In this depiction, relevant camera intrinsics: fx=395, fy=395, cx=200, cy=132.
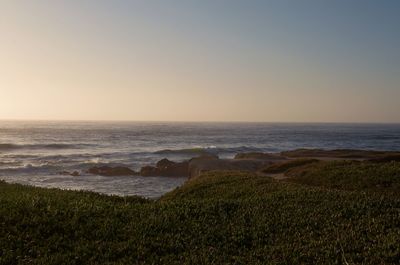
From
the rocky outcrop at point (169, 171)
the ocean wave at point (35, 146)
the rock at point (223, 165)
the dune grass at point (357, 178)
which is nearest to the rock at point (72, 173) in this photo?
the rocky outcrop at point (169, 171)

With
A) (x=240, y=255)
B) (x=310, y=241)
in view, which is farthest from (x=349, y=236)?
(x=240, y=255)

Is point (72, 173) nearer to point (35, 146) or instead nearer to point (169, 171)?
point (169, 171)

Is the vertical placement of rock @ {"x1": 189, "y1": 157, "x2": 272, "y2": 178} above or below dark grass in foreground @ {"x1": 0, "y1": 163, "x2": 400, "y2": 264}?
below

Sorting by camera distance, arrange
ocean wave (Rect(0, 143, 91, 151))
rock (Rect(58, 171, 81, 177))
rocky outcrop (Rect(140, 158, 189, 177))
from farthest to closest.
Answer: ocean wave (Rect(0, 143, 91, 151)), rock (Rect(58, 171, 81, 177)), rocky outcrop (Rect(140, 158, 189, 177))

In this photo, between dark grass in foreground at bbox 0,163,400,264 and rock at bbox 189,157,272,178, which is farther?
rock at bbox 189,157,272,178

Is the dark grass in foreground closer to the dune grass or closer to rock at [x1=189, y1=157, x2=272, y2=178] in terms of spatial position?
the dune grass

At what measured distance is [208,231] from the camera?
13.3m

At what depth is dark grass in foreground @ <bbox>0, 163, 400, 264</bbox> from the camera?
1080cm

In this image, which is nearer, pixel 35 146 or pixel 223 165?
pixel 223 165

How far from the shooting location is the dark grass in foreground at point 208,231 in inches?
425

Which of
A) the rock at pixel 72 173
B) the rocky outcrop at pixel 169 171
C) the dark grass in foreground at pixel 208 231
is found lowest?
the rock at pixel 72 173

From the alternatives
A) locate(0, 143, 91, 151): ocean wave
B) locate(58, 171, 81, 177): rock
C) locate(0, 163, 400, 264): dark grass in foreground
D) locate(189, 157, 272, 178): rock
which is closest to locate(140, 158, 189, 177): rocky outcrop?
locate(189, 157, 272, 178): rock

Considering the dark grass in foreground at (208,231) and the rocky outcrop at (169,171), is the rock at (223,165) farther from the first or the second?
the dark grass in foreground at (208,231)

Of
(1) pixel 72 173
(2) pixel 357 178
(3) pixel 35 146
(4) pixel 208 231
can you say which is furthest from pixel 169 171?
(3) pixel 35 146
